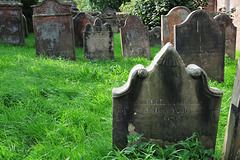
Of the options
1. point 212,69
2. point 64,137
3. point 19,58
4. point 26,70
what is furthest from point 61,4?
→ point 64,137

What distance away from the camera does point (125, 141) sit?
2.31m

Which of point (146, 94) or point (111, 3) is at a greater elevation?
point (111, 3)

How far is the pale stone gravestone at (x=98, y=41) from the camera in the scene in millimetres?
6434

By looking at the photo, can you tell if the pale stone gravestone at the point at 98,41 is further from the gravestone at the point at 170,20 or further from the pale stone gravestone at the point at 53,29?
the gravestone at the point at 170,20

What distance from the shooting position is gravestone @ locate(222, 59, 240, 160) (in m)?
2.07

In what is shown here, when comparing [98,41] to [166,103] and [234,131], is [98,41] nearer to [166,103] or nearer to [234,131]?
[166,103]

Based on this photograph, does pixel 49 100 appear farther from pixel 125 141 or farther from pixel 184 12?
pixel 184 12

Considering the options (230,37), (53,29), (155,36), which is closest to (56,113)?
(53,29)

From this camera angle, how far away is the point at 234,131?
2.10 m

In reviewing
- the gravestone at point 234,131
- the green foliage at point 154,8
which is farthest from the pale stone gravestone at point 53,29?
the gravestone at point 234,131

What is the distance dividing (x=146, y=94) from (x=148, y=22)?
27.9 ft

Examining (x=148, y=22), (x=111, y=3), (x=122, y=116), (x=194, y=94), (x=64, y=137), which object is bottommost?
(x=64, y=137)

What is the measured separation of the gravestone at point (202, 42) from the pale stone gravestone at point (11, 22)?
615 cm

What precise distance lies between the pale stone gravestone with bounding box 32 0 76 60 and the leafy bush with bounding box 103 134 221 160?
4.78 meters
